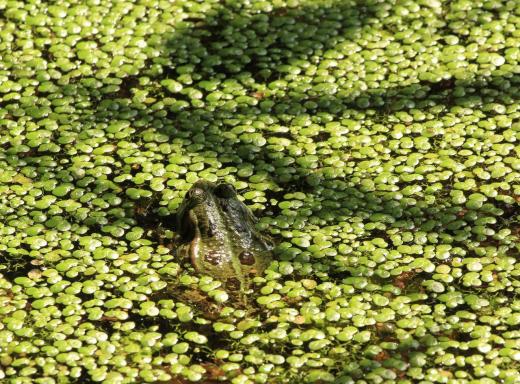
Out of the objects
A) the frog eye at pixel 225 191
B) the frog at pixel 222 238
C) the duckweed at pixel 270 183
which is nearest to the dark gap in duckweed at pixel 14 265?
the duckweed at pixel 270 183

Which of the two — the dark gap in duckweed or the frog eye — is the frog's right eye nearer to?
the frog eye

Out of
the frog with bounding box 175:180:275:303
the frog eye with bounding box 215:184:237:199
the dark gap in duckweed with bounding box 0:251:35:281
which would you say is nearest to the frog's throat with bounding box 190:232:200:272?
the frog with bounding box 175:180:275:303

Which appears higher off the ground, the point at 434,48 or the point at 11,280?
the point at 434,48

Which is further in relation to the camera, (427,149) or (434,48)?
(434,48)

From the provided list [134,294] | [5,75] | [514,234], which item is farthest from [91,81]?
[514,234]

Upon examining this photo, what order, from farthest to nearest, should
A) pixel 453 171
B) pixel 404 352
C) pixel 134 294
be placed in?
pixel 453 171
pixel 134 294
pixel 404 352

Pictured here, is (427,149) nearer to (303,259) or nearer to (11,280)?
(303,259)

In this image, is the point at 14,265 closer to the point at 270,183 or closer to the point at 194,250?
the point at 194,250
